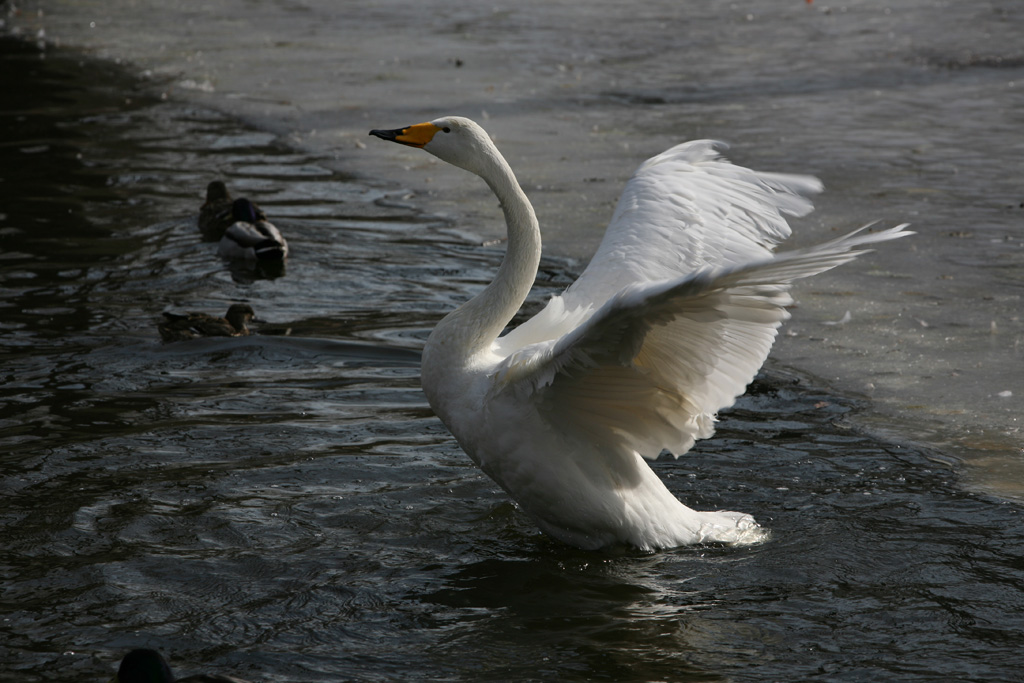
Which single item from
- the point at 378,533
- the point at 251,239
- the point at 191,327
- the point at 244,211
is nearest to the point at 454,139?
the point at 378,533

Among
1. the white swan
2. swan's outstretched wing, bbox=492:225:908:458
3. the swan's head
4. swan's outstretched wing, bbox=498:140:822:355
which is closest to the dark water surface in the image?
the white swan

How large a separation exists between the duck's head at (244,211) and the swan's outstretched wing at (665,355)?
4.98 m

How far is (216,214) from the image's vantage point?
33.0 feet

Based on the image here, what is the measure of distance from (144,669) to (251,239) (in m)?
5.90

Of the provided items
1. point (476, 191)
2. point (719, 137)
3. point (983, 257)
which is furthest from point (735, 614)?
point (719, 137)

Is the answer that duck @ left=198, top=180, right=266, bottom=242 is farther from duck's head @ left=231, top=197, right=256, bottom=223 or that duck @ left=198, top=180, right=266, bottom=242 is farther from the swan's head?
the swan's head

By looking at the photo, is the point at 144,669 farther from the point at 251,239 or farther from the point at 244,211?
the point at 244,211

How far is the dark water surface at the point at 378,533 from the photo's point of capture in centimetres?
431

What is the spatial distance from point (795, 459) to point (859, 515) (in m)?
0.66

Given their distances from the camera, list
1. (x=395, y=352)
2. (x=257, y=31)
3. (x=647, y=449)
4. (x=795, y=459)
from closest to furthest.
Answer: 1. (x=647, y=449)
2. (x=795, y=459)
3. (x=395, y=352)
4. (x=257, y=31)

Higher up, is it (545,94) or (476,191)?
(545,94)

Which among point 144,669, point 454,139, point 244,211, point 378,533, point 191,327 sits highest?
point 454,139

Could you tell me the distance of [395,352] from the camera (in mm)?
7453

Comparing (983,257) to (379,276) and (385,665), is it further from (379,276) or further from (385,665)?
(385,665)
